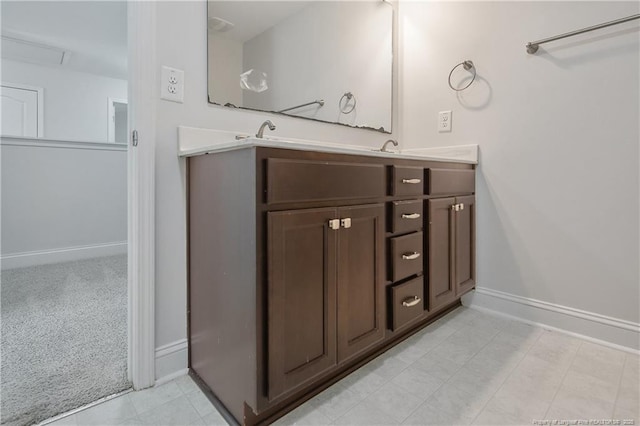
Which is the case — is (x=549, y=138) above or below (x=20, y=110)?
below

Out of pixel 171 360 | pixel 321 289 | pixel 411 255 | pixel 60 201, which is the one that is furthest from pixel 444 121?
pixel 60 201

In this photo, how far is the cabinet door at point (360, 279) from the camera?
111 centimetres

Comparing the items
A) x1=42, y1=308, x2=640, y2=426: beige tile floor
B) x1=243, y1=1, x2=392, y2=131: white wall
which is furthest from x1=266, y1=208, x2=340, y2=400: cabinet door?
x1=243, y1=1, x2=392, y2=131: white wall

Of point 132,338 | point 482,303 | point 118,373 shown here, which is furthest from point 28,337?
point 482,303

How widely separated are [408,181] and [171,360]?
1188 mm

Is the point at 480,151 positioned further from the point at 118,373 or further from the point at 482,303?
the point at 118,373

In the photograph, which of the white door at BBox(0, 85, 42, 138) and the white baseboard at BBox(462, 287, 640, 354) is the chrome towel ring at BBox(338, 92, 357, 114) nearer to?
the white baseboard at BBox(462, 287, 640, 354)

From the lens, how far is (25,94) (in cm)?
398

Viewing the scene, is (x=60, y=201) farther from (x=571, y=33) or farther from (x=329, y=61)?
(x=571, y=33)

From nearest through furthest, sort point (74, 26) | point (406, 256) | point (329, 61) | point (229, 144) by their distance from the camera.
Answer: point (229, 144) < point (406, 256) < point (329, 61) < point (74, 26)

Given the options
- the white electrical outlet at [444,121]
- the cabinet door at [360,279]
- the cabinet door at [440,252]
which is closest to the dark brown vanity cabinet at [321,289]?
the cabinet door at [360,279]

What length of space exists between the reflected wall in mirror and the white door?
3.91 metres

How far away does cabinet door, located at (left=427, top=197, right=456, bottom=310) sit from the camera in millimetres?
1519

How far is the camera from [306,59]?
1.83 meters
